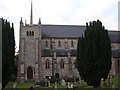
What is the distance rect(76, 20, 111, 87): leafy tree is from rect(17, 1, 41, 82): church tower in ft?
74.1

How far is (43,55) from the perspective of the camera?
171 feet

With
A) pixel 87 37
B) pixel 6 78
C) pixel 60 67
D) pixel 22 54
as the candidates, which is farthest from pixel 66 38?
pixel 6 78

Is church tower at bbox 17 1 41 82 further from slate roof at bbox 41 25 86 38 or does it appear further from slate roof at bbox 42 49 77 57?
slate roof at bbox 41 25 86 38

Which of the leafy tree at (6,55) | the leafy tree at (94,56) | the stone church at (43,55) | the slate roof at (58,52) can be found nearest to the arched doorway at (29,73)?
the stone church at (43,55)

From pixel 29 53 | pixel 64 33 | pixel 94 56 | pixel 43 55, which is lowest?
pixel 43 55

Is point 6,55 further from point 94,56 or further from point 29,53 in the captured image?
point 29,53

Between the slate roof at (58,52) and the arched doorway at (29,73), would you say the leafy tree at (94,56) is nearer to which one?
the arched doorway at (29,73)

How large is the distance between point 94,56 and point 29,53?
26103 millimetres

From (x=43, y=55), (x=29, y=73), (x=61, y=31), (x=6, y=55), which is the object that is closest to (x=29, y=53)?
(x=43, y=55)

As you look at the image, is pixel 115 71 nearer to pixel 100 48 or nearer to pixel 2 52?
pixel 100 48

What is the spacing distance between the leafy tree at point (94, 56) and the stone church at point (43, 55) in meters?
22.7

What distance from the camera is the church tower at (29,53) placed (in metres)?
49.7

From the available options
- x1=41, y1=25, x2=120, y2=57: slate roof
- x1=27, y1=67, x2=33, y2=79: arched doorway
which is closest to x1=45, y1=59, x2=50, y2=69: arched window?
x1=41, y1=25, x2=120, y2=57: slate roof

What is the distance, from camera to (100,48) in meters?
27.7
